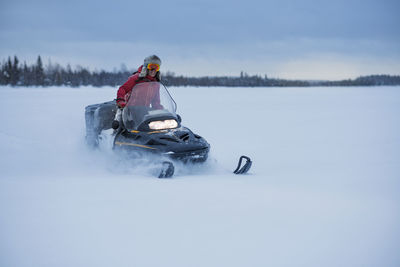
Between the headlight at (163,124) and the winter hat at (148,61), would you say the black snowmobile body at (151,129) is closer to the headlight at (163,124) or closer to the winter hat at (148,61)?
the headlight at (163,124)

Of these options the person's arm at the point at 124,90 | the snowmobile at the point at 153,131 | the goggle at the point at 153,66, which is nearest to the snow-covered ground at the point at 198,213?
the snowmobile at the point at 153,131

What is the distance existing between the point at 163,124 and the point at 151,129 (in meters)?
0.22

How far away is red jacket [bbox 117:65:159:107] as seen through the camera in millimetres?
6121

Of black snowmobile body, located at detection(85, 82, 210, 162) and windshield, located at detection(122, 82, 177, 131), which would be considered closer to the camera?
black snowmobile body, located at detection(85, 82, 210, 162)

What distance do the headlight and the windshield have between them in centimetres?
4

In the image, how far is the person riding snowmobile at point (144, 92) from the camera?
20.0 ft

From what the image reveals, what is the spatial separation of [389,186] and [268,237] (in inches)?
110

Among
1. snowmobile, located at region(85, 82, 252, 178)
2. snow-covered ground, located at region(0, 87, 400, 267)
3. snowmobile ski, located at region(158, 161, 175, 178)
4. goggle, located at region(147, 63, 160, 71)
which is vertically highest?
goggle, located at region(147, 63, 160, 71)

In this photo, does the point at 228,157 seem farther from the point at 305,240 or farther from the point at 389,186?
the point at 305,240

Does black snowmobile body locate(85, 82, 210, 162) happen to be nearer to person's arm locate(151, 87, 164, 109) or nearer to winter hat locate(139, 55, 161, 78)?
person's arm locate(151, 87, 164, 109)

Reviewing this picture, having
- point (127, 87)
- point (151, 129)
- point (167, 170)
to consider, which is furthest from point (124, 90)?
point (167, 170)

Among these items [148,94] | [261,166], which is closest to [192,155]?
[148,94]

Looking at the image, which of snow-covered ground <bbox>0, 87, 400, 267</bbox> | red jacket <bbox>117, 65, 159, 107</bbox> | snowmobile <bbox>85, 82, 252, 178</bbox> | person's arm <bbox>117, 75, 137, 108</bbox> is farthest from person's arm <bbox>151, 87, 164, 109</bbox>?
snow-covered ground <bbox>0, 87, 400, 267</bbox>

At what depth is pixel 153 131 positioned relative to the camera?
5.62 m
